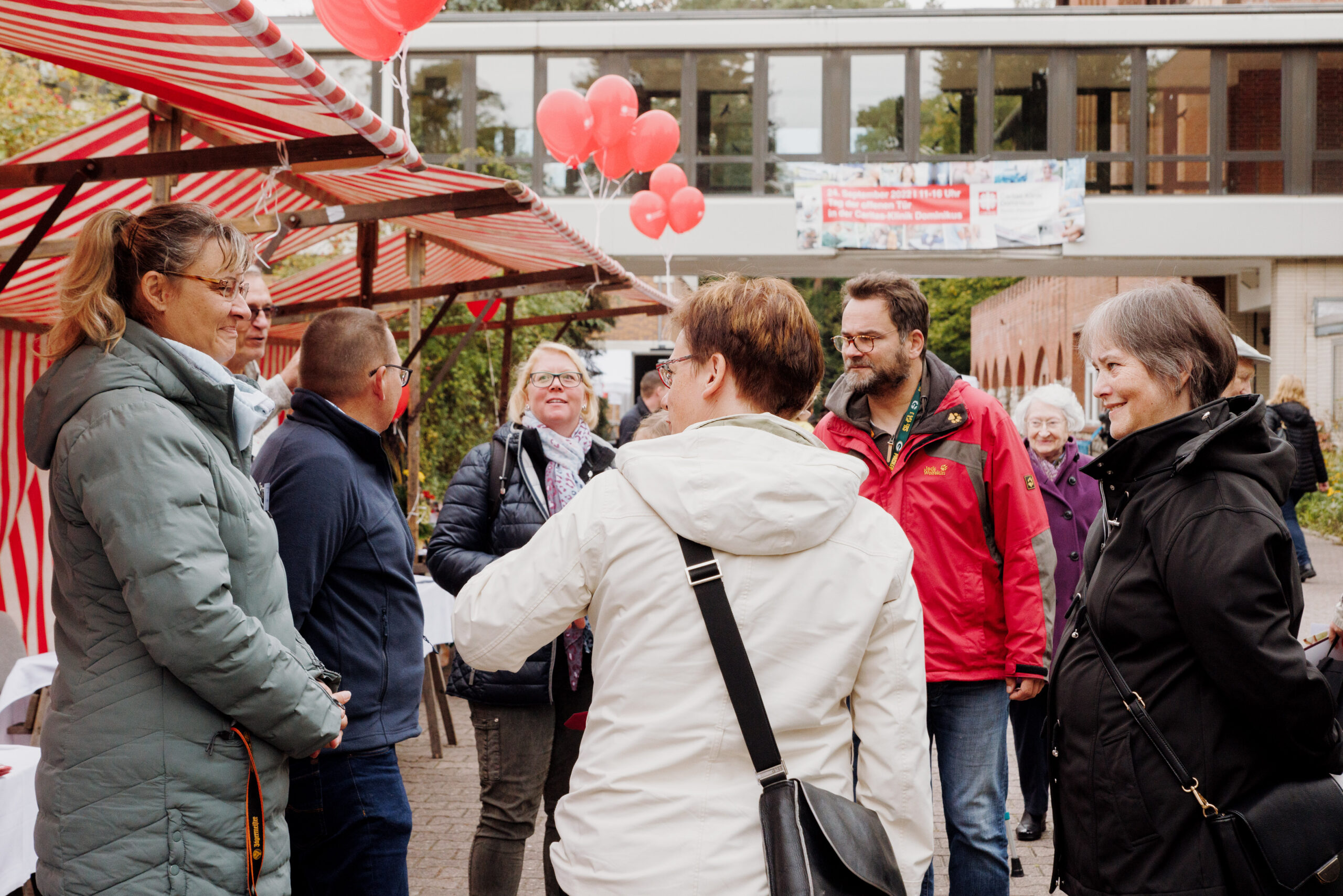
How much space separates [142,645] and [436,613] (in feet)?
14.4

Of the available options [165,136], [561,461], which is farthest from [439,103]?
[561,461]

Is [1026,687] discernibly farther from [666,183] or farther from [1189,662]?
[666,183]

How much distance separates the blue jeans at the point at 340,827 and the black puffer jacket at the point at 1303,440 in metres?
8.94

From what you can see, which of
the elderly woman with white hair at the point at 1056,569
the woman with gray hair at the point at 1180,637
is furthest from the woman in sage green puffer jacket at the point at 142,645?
the elderly woman with white hair at the point at 1056,569

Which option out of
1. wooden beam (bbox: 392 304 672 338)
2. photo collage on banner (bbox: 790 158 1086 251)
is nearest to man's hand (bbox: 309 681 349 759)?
wooden beam (bbox: 392 304 672 338)

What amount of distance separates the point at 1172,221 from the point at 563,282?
641 inches

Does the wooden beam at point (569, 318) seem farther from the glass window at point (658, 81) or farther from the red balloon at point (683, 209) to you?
the glass window at point (658, 81)

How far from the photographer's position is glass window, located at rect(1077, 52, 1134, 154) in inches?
795

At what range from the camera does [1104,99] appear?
20.4 meters

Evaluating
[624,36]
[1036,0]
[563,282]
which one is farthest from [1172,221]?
[1036,0]

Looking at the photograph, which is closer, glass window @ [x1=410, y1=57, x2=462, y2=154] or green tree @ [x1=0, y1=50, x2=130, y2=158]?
green tree @ [x1=0, y1=50, x2=130, y2=158]

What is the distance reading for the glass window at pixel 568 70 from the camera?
20500mm

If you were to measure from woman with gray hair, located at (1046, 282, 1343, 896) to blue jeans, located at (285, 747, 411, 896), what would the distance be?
1.65 m

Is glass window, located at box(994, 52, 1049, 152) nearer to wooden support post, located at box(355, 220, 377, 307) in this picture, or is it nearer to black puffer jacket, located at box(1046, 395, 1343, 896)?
wooden support post, located at box(355, 220, 377, 307)
